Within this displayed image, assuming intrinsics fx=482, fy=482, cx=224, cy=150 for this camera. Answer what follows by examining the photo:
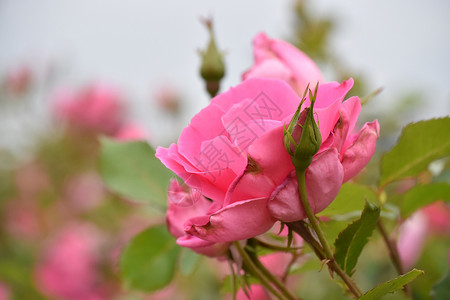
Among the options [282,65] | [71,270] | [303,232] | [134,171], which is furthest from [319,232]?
[71,270]

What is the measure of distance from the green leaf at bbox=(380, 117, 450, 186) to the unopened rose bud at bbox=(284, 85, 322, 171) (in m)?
0.16

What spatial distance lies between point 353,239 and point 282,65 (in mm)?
127

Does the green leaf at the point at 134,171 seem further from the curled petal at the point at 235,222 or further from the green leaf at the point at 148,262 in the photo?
the curled petal at the point at 235,222

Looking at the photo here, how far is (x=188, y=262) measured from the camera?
16.0 inches

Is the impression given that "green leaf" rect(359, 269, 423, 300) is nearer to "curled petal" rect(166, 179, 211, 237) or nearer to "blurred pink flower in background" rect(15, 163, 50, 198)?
"curled petal" rect(166, 179, 211, 237)

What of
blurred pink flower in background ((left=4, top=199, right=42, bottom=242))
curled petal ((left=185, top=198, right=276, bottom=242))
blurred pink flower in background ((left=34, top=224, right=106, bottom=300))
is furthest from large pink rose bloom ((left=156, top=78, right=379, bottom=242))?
blurred pink flower in background ((left=4, top=199, right=42, bottom=242))

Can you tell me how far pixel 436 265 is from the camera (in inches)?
22.8

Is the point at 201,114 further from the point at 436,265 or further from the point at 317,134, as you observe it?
the point at 436,265

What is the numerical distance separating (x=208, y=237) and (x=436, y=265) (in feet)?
1.47

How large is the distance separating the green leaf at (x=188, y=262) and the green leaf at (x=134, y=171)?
0.19 feet

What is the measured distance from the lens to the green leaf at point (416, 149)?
0.34 m

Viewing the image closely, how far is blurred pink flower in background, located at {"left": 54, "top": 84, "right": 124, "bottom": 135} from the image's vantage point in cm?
179

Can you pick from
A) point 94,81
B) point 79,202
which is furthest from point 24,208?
point 94,81

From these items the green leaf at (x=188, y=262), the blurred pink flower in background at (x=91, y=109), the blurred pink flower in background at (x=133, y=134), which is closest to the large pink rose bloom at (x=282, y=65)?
the green leaf at (x=188, y=262)
